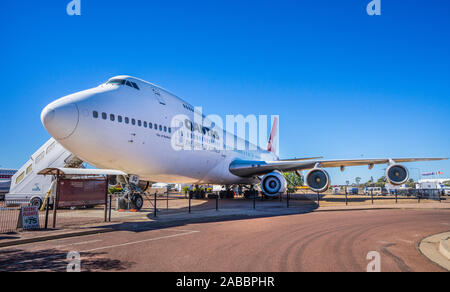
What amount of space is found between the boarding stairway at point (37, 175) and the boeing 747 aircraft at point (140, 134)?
8.85 meters

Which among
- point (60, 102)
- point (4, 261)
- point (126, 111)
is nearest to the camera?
point (4, 261)

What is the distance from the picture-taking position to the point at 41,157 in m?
20.7

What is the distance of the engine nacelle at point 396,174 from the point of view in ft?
66.0

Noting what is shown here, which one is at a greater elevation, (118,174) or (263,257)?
(118,174)

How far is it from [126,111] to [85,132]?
216 centimetres

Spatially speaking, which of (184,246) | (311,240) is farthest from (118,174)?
(311,240)

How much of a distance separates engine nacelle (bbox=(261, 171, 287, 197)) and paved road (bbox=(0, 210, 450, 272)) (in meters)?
11.8

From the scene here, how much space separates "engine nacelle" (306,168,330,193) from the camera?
18.7 m

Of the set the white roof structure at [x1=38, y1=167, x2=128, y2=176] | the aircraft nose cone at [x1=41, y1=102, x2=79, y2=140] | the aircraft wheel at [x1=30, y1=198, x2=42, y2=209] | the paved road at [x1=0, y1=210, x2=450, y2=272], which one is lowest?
the aircraft wheel at [x1=30, y1=198, x2=42, y2=209]

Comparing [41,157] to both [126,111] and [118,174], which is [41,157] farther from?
[126,111]

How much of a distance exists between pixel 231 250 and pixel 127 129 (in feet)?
24.6

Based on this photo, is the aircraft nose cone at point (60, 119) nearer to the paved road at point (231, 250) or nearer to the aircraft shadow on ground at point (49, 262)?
the paved road at point (231, 250)

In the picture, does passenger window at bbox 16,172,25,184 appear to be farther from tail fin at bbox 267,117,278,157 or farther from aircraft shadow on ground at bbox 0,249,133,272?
tail fin at bbox 267,117,278,157

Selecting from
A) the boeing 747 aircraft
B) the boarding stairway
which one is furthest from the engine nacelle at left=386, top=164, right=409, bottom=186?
the boarding stairway
